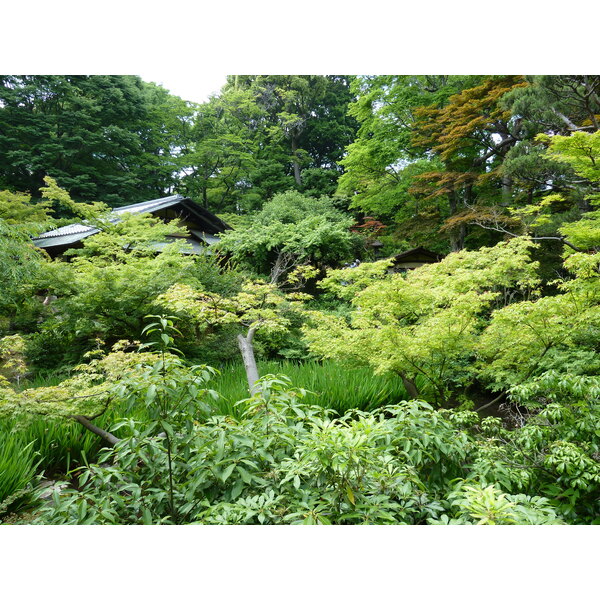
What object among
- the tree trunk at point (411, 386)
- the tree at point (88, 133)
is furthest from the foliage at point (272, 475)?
the tree at point (88, 133)

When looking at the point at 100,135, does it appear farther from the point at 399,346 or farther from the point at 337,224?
the point at 399,346

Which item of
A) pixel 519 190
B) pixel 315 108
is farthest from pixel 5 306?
pixel 519 190

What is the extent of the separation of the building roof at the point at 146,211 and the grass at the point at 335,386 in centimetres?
210

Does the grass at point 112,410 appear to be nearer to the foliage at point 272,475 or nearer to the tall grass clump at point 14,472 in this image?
the tall grass clump at point 14,472

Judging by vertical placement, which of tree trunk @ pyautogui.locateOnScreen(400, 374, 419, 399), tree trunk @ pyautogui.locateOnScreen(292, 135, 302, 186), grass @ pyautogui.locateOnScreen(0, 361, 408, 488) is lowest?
tree trunk @ pyautogui.locateOnScreen(400, 374, 419, 399)

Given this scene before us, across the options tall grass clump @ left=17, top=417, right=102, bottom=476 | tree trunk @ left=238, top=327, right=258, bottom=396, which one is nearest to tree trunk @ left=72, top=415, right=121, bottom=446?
tall grass clump @ left=17, top=417, right=102, bottom=476

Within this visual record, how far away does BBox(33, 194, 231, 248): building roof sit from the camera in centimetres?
363

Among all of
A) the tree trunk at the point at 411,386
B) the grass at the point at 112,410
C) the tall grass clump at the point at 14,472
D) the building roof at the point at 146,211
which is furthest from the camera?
the building roof at the point at 146,211

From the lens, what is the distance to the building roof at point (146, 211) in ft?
11.9

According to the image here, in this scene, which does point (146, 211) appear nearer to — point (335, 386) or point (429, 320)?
point (335, 386)

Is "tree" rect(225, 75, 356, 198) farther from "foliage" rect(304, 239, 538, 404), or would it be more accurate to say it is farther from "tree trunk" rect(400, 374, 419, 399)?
"tree trunk" rect(400, 374, 419, 399)

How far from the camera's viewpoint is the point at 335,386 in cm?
287

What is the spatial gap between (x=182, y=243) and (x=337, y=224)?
191cm

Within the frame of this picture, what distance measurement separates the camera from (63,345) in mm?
3281
